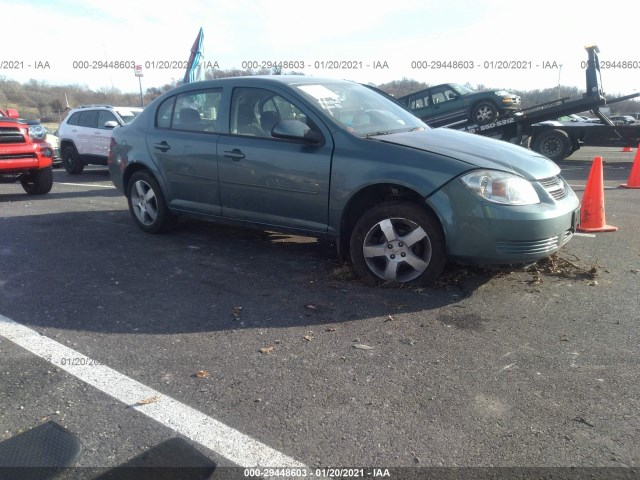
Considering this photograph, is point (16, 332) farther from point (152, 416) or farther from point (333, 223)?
point (333, 223)

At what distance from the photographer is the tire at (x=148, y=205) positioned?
5961 mm

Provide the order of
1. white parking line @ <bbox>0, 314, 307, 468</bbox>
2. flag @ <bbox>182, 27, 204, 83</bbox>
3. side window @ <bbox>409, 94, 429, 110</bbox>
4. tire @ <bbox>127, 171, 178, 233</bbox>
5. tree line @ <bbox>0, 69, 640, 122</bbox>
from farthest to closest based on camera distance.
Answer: tree line @ <bbox>0, 69, 640, 122</bbox> < side window @ <bbox>409, 94, 429, 110</bbox> < flag @ <bbox>182, 27, 204, 83</bbox> < tire @ <bbox>127, 171, 178, 233</bbox> < white parking line @ <bbox>0, 314, 307, 468</bbox>

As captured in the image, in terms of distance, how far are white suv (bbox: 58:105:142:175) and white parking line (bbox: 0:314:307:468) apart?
946 cm

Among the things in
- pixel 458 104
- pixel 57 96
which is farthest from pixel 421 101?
pixel 57 96

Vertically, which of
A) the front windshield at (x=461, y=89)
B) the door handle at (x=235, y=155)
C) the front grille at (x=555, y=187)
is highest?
the front windshield at (x=461, y=89)

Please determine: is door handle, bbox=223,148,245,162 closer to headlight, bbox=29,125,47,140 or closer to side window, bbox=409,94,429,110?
headlight, bbox=29,125,47,140

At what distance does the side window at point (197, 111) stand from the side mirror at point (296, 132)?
3.21 ft

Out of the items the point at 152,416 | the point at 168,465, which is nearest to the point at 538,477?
the point at 168,465

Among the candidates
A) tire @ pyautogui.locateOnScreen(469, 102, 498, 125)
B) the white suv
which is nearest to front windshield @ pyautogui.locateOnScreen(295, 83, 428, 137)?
the white suv

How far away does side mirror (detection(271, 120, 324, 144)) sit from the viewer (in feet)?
14.8

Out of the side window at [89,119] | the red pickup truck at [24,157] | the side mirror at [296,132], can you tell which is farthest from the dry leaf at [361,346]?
the side window at [89,119]

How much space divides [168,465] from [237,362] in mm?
916

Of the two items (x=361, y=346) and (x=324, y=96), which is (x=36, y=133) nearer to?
(x=324, y=96)

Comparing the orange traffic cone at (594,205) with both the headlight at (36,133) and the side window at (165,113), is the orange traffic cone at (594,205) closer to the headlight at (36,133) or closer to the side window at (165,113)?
the side window at (165,113)
